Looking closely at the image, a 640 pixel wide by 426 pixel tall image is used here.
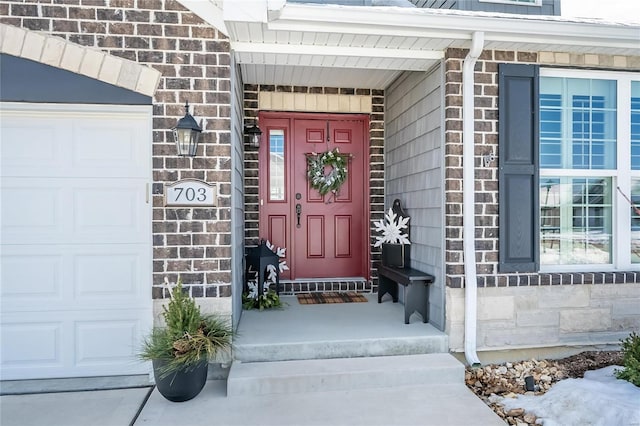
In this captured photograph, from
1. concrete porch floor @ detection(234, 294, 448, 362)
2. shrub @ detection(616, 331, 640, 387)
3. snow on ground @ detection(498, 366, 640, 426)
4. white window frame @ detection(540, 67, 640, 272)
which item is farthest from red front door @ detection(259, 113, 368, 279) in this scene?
shrub @ detection(616, 331, 640, 387)

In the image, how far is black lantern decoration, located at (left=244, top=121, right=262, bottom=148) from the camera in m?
4.55

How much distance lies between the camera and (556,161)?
364 centimetres

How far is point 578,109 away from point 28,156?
4496 millimetres

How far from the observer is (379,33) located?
126 inches

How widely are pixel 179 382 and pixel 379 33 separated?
113 inches

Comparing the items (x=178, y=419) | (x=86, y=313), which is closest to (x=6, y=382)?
(x=86, y=313)

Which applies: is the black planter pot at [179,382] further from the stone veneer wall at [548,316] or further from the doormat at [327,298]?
the stone veneer wall at [548,316]

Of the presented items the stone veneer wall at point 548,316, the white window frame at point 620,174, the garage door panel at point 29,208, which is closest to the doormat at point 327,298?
the stone veneer wall at point 548,316

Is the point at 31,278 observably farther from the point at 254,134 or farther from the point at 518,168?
the point at 518,168

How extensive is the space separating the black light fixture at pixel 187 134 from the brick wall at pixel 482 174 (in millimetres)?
1979

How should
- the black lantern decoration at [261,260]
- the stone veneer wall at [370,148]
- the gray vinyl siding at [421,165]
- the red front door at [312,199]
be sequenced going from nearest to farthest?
1. the gray vinyl siding at [421,165]
2. the black lantern decoration at [261,260]
3. the stone veneer wall at [370,148]
4. the red front door at [312,199]

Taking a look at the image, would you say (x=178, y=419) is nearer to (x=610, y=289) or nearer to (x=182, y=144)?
(x=182, y=144)

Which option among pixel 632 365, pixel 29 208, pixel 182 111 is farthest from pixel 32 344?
pixel 632 365

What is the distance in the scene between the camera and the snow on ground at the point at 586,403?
253cm
